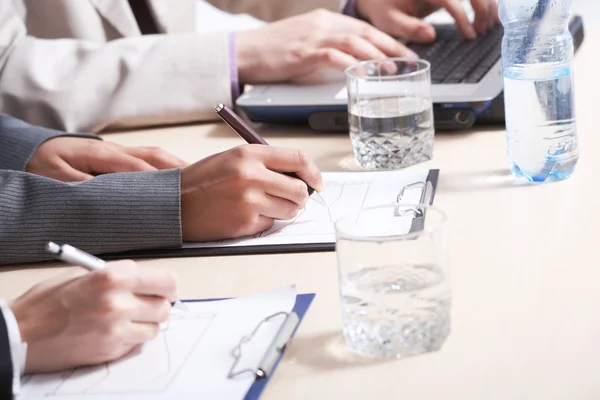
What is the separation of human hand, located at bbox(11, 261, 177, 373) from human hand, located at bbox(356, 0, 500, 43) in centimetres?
95

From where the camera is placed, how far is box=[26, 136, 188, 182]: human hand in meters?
1.10

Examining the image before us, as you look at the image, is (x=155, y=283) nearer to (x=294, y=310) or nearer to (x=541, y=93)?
(x=294, y=310)

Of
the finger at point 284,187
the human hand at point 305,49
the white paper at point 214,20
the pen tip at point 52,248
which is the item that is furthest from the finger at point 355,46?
the white paper at point 214,20

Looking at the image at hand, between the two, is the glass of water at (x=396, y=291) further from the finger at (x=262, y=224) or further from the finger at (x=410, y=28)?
the finger at (x=410, y=28)

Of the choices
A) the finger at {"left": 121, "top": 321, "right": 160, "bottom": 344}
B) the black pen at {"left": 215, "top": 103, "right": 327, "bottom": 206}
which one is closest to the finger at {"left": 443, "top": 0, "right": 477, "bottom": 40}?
the black pen at {"left": 215, "top": 103, "right": 327, "bottom": 206}

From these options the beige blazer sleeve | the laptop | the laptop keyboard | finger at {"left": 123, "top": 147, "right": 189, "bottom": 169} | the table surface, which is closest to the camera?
the table surface

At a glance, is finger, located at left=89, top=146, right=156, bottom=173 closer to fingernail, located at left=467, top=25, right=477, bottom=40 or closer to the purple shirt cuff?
the purple shirt cuff

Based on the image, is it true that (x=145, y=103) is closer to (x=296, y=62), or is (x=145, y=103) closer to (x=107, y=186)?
(x=296, y=62)

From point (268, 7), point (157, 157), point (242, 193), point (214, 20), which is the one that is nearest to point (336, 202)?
point (242, 193)

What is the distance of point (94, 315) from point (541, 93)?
58 cm

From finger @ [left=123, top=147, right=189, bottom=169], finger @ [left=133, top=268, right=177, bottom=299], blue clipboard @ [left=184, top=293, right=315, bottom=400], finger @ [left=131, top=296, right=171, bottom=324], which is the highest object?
finger @ [left=133, top=268, right=177, bottom=299]

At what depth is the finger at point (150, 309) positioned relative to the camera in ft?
2.30

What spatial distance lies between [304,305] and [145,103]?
2.21 ft

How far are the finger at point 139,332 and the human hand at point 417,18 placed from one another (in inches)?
37.8
